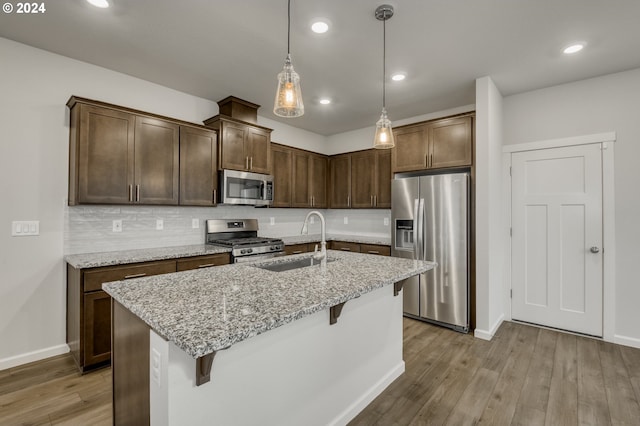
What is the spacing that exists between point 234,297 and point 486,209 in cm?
284

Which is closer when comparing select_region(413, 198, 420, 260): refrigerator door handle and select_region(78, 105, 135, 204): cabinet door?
A: select_region(78, 105, 135, 204): cabinet door

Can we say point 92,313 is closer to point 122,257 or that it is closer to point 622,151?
point 122,257

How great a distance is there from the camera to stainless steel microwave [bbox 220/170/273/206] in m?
3.57

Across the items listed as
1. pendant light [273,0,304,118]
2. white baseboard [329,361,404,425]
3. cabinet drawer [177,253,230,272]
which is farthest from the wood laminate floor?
pendant light [273,0,304,118]

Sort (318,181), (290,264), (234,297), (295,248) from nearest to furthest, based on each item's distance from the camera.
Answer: (234,297) < (290,264) < (295,248) < (318,181)

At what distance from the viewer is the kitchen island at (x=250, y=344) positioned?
1.11m

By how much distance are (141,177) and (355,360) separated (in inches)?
101

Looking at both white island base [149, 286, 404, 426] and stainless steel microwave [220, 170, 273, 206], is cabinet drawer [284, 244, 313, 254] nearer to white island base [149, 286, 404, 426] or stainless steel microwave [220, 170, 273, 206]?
stainless steel microwave [220, 170, 273, 206]

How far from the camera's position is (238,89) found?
11.7 feet

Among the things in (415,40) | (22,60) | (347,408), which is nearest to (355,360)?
(347,408)

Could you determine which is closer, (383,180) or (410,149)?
(410,149)

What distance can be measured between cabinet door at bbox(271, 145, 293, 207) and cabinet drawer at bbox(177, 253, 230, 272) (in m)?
1.29

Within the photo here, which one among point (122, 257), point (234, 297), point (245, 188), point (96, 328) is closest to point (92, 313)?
point (96, 328)

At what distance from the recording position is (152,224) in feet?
11.0
